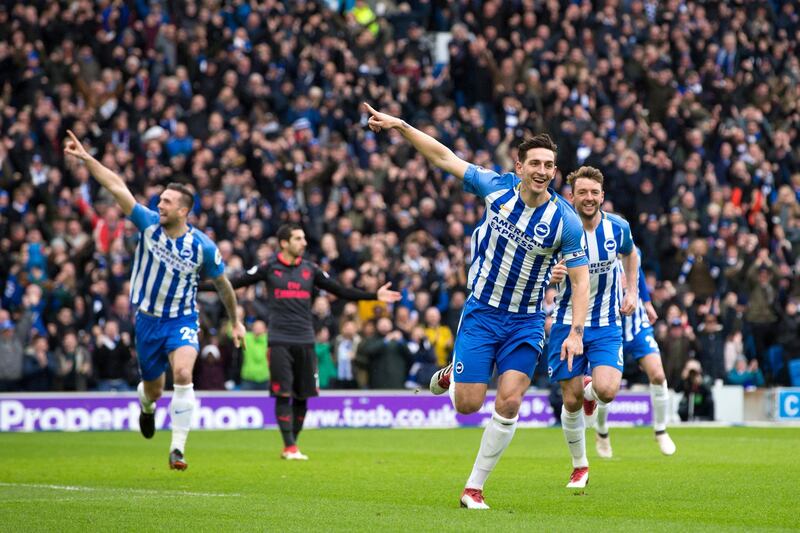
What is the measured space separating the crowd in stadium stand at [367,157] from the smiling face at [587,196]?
10984 mm

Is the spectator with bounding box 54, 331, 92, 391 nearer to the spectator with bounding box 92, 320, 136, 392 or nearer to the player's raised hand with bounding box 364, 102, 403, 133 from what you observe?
the spectator with bounding box 92, 320, 136, 392

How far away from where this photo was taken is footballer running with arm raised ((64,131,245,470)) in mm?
13656

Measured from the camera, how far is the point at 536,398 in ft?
82.6

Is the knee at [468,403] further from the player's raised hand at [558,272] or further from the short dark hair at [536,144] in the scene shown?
the short dark hair at [536,144]

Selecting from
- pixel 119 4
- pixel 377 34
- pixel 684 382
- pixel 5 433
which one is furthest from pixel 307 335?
pixel 377 34

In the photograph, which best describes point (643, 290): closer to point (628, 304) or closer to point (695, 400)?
point (628, 304)

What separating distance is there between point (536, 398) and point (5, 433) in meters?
9.49

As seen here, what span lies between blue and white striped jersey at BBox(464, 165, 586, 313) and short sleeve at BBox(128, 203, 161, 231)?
438 cm

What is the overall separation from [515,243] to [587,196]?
8.40ft

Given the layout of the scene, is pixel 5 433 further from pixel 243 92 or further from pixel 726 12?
pixel 726 12

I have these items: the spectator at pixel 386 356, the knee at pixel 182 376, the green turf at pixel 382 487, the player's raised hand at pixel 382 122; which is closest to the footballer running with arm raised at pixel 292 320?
the green turf at pixel 382 487

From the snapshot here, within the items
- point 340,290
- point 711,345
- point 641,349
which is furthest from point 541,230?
point 711,345

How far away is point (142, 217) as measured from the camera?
13570 mm

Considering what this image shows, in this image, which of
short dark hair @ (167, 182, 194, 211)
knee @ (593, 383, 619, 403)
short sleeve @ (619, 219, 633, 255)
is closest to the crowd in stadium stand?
short dark hair @ (167, 182, 194, 211)
